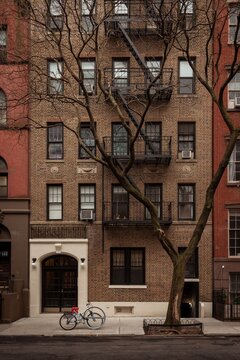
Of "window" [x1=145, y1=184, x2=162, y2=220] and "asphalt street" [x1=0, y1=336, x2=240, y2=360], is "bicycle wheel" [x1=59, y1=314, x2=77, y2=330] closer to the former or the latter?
"asphalt street" [x1=0, y1=336, x2=240, y2=360]

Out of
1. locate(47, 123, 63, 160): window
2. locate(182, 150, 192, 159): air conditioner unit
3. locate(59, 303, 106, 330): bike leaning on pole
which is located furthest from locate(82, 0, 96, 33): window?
locate(59, 303, 106, 330): bike leaning on pole

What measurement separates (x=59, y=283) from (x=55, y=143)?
741 cm

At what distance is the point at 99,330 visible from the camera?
22.8 metres

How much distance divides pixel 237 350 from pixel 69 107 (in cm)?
1641

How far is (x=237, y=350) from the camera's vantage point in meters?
17.6

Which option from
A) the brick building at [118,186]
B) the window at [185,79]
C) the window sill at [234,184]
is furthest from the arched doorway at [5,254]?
the window at [185,79]

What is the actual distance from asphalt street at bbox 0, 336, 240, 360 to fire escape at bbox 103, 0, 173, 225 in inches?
348

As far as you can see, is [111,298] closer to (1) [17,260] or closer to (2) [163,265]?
(2) [163,265]

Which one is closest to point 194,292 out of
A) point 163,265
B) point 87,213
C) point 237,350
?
point 163,265

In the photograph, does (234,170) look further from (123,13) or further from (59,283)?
(59,283)

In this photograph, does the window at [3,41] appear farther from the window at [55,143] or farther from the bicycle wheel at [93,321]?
the bicycle wheel at [93,321]

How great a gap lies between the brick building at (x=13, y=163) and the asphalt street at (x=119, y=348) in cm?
802

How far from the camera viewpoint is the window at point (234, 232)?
94.4ft

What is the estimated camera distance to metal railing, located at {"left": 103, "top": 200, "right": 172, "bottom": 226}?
28672mm
